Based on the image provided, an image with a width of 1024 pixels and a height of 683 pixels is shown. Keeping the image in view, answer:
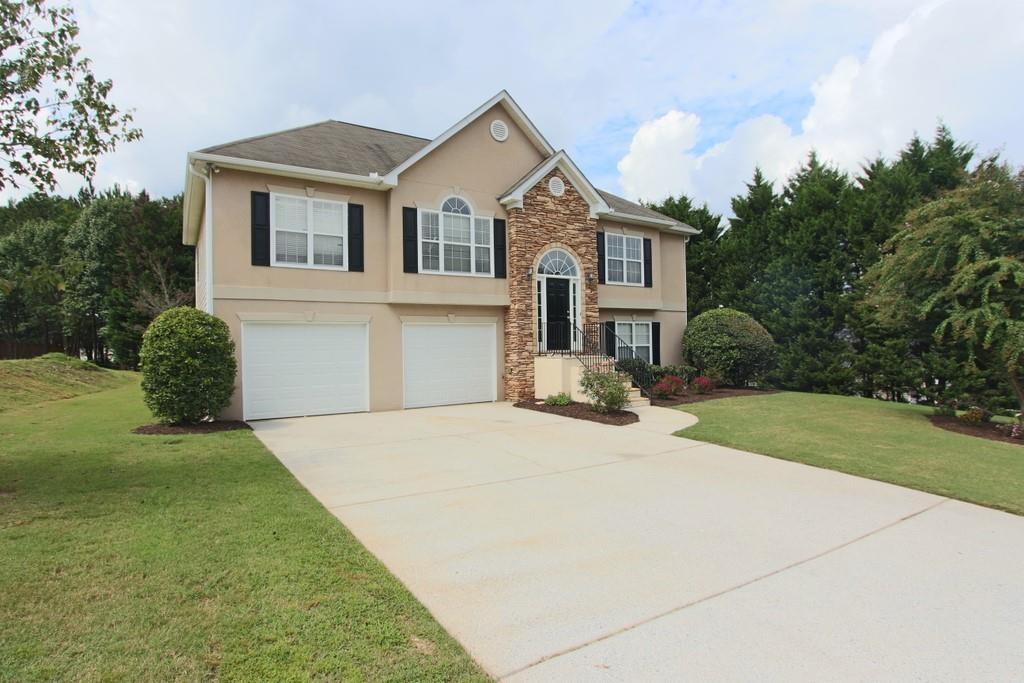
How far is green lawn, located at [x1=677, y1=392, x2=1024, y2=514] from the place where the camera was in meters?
6.47

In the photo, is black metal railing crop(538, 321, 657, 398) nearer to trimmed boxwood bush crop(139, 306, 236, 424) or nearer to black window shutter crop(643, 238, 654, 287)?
black window shutter crop(643, 238, 654, 287)

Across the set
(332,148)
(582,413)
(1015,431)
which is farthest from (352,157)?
(1015,431)

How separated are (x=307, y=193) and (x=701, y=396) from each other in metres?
11.3

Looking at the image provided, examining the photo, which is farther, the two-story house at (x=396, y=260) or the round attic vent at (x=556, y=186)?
the round attic vent at (x=556, y=186)

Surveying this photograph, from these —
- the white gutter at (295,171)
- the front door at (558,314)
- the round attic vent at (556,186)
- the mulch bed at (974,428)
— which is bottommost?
the mulch bed at (974,428)

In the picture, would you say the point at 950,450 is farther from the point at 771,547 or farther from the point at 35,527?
the point at 35,527

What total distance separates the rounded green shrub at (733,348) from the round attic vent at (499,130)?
28.1ft

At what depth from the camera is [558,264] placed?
14.9 m

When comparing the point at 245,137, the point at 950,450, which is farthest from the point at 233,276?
the point at 950,450

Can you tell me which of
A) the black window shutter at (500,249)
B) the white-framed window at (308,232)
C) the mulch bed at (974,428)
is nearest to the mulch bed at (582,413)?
the black window shutter at (500,249)

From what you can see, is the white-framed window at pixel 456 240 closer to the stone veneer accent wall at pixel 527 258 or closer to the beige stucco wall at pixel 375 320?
the stone veneer accent wall at pixel 527 258

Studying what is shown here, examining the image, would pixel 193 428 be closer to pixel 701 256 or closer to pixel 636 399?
pixel 636 399

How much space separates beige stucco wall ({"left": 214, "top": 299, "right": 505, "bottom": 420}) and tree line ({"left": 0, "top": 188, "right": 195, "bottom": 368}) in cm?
1748

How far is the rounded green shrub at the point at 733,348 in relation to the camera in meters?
16.1
